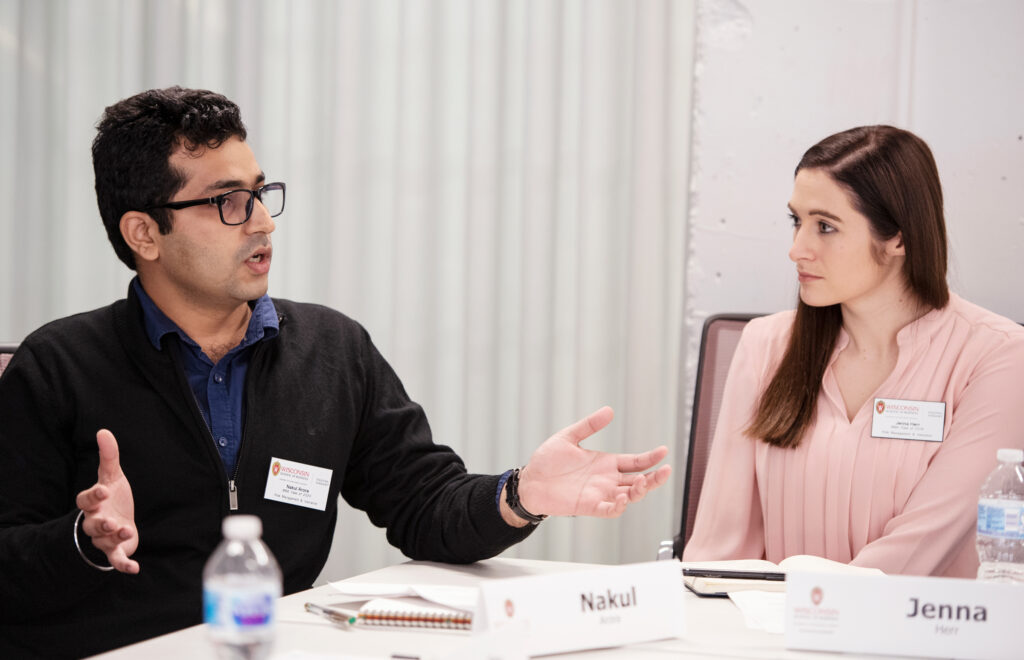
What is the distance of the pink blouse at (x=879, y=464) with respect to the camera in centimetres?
210

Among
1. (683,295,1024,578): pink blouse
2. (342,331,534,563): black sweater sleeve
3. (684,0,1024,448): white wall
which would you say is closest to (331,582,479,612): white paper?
(342,331,534,563): black sweater sleeve

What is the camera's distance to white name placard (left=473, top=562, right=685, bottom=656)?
1.23 meters

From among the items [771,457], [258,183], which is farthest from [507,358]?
[258,183]

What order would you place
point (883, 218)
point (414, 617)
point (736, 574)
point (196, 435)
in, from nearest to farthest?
point (414, 617)
point (736, 574)
point (196, 435)
point (883, 218)

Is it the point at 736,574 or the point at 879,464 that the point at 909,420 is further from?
the point at 736,574

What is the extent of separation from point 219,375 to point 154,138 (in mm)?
500

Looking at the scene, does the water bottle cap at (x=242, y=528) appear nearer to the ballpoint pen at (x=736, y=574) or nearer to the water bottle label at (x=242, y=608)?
the water bottle label at (x=242, y=608)

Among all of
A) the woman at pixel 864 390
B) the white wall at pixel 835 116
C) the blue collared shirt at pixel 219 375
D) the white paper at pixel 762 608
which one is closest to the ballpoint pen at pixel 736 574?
the white paper at pixel 762 608

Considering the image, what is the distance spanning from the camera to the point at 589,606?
1.29 metres

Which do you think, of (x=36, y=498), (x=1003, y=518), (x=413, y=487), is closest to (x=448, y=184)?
(x=413, y=487)

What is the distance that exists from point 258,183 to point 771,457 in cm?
131

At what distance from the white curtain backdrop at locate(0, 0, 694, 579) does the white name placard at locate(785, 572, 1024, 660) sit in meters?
1.72

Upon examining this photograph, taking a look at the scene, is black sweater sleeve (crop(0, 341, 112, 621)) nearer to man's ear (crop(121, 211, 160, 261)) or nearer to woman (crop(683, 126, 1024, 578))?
man's ear (crop(121, 211, 160, 261))

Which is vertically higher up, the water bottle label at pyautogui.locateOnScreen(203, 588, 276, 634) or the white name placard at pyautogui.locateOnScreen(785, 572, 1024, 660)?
the water bottle label at pyautogui.locateOnScreen(203, 588, 276, 634)
